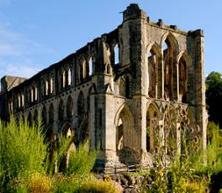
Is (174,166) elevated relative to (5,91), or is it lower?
lower

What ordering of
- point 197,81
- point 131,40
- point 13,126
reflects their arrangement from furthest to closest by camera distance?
point 197,81
point 131,40
point 13,126

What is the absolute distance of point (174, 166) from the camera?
13109 mm

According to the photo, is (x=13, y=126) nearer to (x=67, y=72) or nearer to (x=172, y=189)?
(x=172, y=189)

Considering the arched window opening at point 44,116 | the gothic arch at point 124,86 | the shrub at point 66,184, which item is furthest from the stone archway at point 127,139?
the shrub at point 66,184

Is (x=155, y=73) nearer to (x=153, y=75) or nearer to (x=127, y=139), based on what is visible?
(x=153, y=75)

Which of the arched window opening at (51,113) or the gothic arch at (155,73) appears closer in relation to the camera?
the gothic arch at (155,73)

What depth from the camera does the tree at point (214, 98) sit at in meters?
55.6

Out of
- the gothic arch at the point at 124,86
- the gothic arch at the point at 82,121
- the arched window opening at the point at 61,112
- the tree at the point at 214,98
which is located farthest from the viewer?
the tree at the point at 214,98

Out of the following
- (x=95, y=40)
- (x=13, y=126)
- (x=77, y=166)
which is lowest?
(x=77, y=166)

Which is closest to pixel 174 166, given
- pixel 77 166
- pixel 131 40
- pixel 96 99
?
pixel 77 166

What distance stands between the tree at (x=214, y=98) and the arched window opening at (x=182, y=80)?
1309 centimetres

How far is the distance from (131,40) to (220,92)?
21.4m

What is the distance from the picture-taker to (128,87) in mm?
38219

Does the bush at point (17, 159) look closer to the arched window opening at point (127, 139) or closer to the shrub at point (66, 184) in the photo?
the shrub at point (66, 184)
